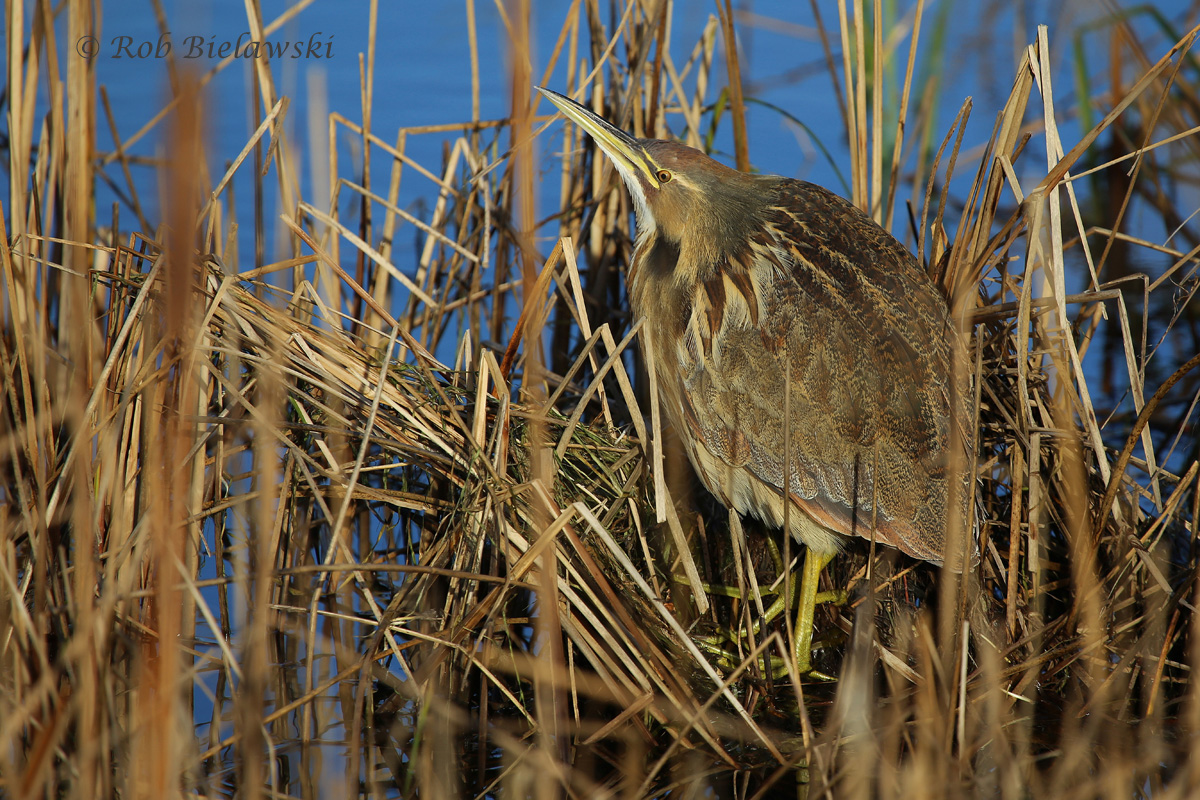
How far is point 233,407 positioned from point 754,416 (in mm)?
1127

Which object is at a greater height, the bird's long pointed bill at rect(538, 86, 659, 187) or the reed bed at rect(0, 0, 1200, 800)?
the bird's long pointed bill at rect(538, 86, 659, 187)

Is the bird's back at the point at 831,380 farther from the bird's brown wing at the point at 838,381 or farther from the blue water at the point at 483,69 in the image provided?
the blue water at the point at 483,69

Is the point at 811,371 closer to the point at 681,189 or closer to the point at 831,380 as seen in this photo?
the point at 831,380

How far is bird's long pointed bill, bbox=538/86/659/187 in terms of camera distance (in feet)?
8.40

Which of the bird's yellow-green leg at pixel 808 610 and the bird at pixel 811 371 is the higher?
the bird at pixel 811 371

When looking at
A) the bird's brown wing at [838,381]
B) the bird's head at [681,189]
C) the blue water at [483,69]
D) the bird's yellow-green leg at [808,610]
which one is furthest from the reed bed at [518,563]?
the blue water at [483,69]

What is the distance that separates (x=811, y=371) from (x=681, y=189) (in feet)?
1.78

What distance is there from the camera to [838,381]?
7.55ft

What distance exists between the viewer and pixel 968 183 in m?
5.01

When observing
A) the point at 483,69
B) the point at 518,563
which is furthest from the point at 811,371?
the point at 483,69

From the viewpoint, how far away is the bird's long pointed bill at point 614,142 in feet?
8.40

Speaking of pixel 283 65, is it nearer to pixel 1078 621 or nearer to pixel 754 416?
pixel 754 416

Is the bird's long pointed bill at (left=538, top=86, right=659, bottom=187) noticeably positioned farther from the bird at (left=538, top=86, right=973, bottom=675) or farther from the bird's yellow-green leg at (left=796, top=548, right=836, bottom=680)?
the bird's yellow-green leg at (left=796, top=548, right=836, bottom=680)

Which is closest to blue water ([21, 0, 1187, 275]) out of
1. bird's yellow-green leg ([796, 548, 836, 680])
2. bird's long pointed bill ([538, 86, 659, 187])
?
bird's long pointed bill ([538, 86, 659, 187])
